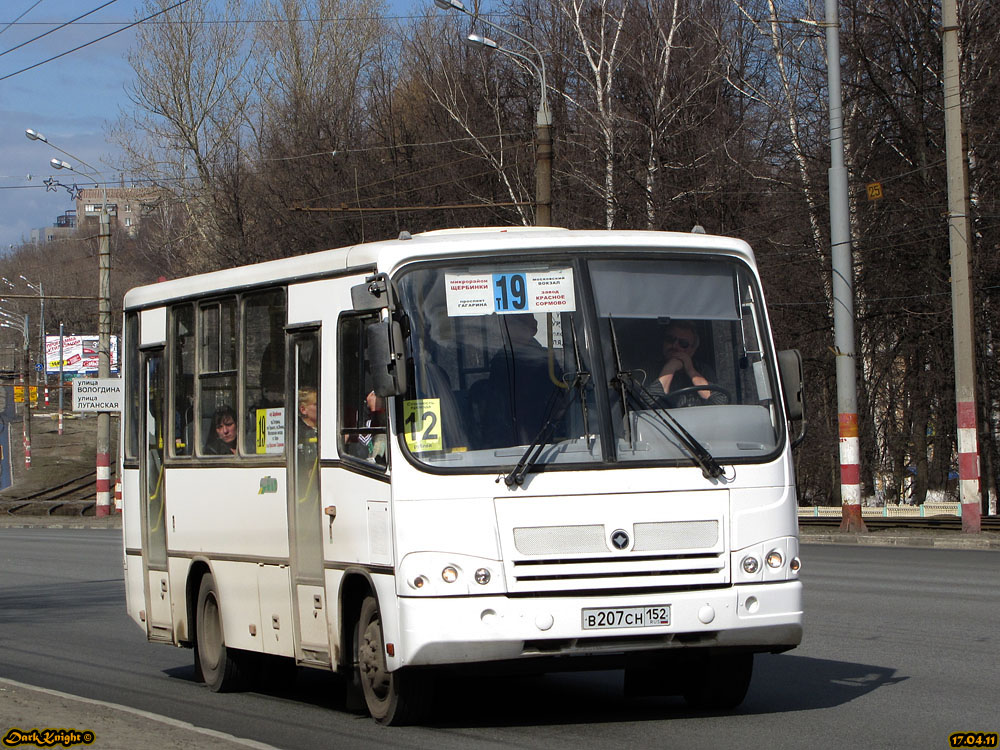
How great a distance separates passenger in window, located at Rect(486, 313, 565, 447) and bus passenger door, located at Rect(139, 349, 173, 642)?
3.83 meters

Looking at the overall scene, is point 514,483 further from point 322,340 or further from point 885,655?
point 885,655

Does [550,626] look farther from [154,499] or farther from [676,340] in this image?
[154,499]

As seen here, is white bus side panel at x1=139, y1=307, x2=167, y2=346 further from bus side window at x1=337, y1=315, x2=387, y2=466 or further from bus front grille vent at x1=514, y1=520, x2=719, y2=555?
bus front grille vent at x1=514, y1=520, x2=719, y2=555

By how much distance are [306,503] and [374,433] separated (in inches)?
40.0

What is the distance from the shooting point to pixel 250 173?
178 ft

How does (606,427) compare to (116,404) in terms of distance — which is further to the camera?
(116,404)

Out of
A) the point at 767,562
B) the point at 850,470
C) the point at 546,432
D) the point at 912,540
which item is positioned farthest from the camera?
the point at 850,470

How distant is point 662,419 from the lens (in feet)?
27.7

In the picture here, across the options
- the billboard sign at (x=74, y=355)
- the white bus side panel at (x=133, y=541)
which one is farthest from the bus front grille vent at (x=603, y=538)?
the billboard sign at (x=74, y=355)

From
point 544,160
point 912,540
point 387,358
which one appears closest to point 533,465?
point 387,358

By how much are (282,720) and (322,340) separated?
2.20 metres

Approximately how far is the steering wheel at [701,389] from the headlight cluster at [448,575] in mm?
1333

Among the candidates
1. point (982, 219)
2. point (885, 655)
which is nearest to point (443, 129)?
point (982, 219)

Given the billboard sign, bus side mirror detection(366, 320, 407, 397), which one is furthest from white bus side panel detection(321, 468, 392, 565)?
the billboard sign
